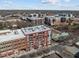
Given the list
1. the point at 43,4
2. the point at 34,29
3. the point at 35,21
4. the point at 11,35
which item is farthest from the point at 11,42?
the point at 43,4

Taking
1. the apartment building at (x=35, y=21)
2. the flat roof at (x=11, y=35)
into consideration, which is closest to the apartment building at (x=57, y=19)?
the apartment building at (x=35, y=21)

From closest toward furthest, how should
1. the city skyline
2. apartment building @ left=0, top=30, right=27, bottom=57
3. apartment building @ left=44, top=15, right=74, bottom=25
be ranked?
1. apartment building @ left=0, top=30, right=27, bottom=57
2. the city skyline
3. apartment building @ left=44, top=15, right=74, bottom=25

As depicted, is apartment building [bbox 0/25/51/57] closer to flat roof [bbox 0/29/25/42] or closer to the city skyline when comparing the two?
flat roof [bbox 0/29/25/42]

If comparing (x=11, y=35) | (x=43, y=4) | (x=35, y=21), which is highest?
(x=43, y=4)

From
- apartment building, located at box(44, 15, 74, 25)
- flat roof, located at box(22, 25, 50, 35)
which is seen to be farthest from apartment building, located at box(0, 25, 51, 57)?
apartment building, located at box(44, 15, 74, 25)

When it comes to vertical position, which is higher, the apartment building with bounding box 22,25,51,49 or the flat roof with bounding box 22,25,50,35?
the flat roof with bounding box 22,25,50,35

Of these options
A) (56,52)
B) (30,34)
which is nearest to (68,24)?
(56,52)

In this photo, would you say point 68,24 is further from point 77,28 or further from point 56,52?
point 56,52

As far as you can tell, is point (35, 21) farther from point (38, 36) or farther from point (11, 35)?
point (11, 35)

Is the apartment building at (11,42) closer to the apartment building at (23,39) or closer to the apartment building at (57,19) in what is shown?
the apartment building at (23,39)
